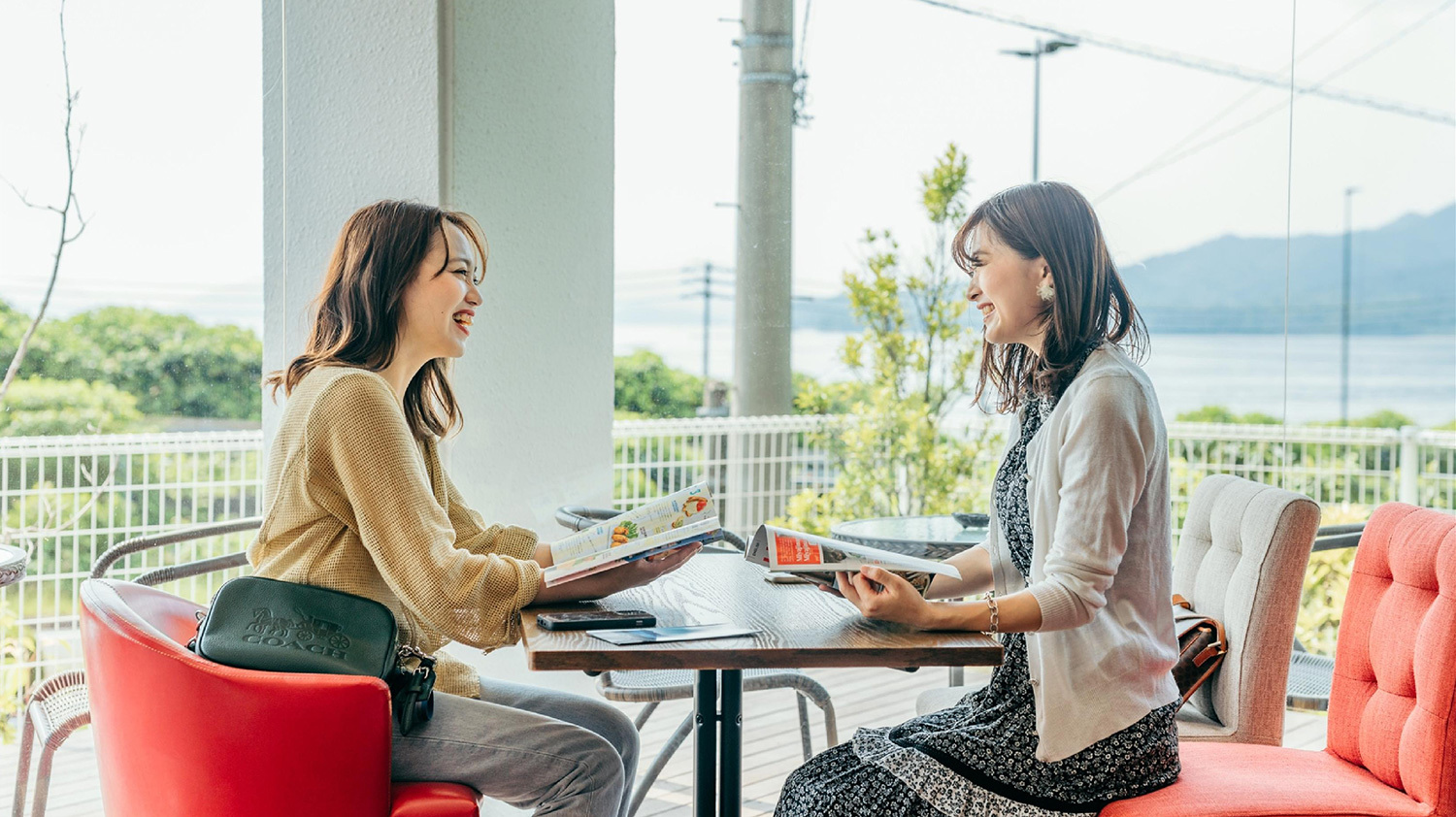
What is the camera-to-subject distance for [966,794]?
5.21ft

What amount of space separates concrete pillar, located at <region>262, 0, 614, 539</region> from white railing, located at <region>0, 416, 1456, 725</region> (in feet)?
1.27

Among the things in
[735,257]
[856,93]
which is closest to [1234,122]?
[856,93]

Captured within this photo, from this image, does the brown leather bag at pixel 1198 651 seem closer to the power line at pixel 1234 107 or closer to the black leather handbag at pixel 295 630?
the black leather handbag at pixel 295 630

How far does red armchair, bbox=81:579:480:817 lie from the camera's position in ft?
4.93

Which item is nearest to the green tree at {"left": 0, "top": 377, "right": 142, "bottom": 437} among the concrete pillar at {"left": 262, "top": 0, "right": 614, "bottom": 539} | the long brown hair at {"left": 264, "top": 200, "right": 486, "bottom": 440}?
the concrete pillar at {"left": 262, "top": 0, "right": 614, "bottom": 539}

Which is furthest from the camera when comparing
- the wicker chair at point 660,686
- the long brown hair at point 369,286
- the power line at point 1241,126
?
the power line at point 1241,126

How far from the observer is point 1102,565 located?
5.11 ft

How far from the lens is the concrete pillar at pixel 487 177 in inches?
107

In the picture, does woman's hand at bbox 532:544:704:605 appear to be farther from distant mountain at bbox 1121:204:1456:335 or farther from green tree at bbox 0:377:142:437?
distant mountain at bbox 1121:204:1456:335

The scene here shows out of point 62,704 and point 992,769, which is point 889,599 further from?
point 62,704

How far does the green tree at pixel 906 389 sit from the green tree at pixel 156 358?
Answer: 2139 mm

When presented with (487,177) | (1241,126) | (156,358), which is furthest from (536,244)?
(1241,126)

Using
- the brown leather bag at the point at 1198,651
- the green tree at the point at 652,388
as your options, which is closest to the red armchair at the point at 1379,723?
the brown leather bag at the point at 1198,651

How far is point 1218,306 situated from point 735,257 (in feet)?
6.13
